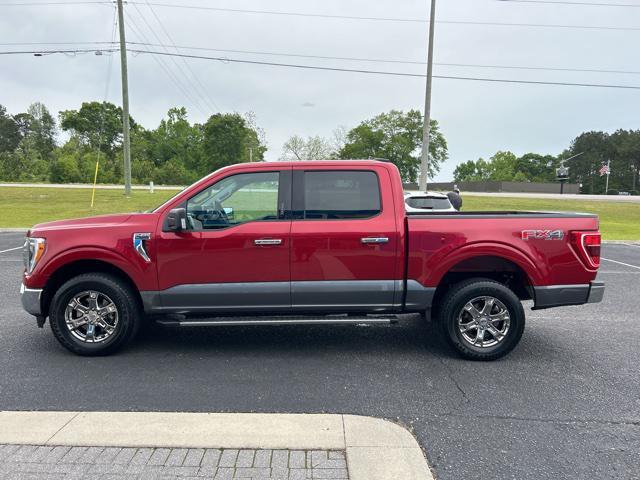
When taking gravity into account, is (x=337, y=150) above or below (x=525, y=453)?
above

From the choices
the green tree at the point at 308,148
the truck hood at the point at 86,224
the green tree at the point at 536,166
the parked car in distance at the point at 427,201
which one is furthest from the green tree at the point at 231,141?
the green tree at the point at 536,166

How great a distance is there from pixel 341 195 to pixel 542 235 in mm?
1976

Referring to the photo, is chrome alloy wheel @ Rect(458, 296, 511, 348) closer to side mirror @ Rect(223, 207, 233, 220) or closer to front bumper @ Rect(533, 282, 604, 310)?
front bumper @ Rect(533, 282, 604, 310)

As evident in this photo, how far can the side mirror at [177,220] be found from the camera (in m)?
4.12

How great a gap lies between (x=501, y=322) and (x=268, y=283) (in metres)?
2.32

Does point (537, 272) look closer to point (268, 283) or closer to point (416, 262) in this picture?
point (416, 262)

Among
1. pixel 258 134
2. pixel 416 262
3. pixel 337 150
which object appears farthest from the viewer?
pixel 337 150

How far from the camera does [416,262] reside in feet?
14.2

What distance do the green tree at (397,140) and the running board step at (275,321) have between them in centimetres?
5905

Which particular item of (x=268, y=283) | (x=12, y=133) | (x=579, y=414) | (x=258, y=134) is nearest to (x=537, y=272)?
(x=579, y=414)

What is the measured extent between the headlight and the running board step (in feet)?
4.27

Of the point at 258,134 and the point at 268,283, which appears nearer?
the point at 268,283

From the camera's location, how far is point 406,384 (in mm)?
3865

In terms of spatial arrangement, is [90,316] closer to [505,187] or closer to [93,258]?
[93,258]
